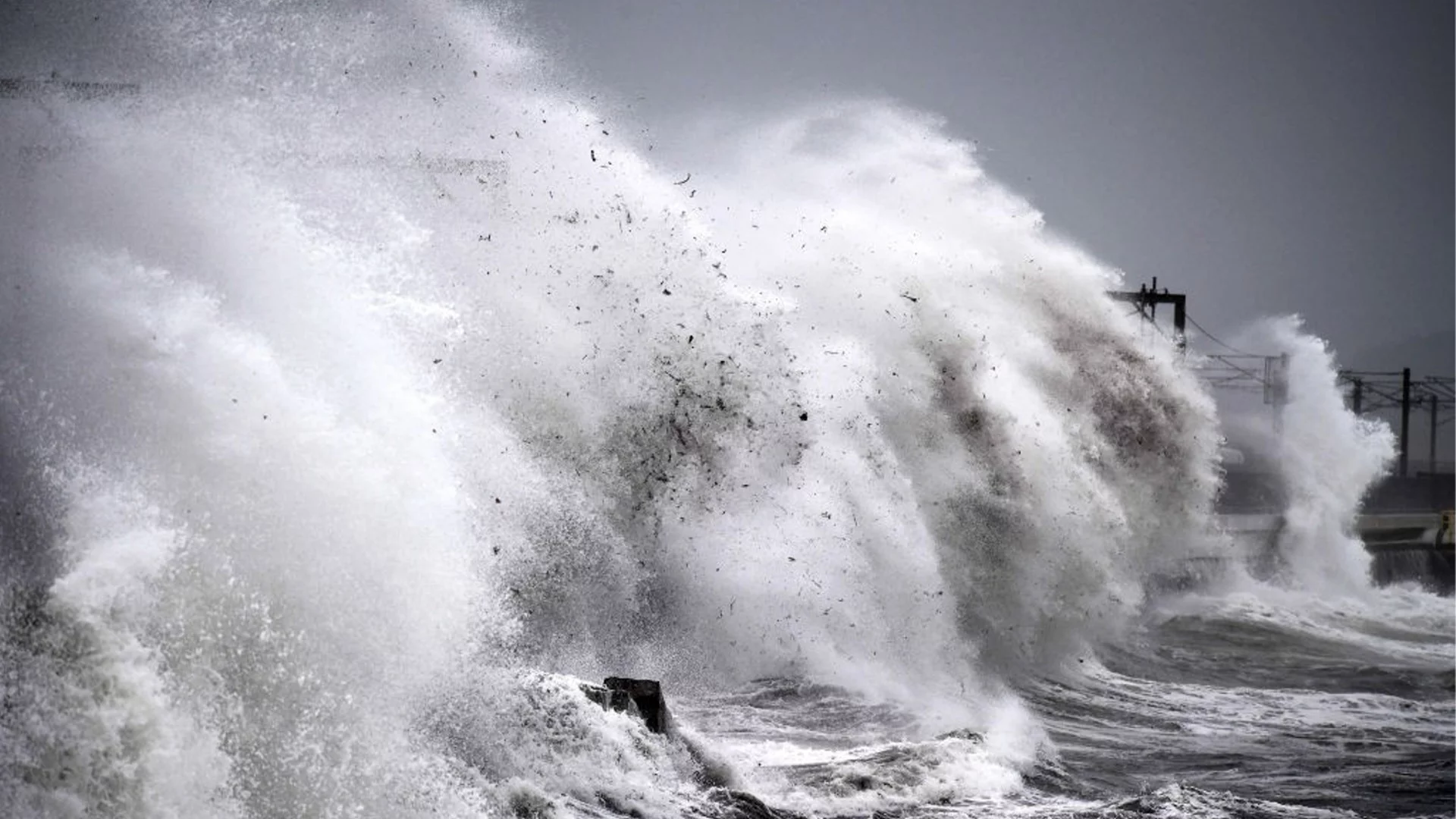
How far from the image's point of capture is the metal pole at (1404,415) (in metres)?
66.8

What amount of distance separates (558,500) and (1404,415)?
69.8 meters

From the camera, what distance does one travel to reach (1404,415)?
70.5 meters

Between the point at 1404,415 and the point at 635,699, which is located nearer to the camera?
the point at 635,699

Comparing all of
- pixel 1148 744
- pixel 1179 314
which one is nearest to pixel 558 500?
pixel 1148 744

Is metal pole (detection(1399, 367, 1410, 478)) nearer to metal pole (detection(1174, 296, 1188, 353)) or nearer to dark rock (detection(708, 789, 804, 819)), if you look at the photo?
metal pole (detection(1174, 296, 1188, 353))

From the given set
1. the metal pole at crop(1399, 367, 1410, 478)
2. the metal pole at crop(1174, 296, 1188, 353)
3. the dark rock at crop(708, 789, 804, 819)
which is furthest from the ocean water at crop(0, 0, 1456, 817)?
the metal pole at crop(1399, 367, 1410, 478)

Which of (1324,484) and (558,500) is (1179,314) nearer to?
(1324,484)

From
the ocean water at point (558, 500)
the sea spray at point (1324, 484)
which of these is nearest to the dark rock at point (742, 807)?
the ocean water at point (558, 500)

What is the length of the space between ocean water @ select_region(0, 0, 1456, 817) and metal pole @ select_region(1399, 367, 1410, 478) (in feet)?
169

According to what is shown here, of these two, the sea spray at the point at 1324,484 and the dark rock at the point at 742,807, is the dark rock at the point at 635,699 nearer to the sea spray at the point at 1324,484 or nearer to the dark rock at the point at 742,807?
the dark rock at the point at 742,807

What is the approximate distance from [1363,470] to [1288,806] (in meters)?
28.9

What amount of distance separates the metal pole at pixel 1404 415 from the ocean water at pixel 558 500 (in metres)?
51.4

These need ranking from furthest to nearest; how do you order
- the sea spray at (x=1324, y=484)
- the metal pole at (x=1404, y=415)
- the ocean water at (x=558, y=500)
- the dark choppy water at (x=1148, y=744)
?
the metal pole at (x=1404, y=415) < the sea spray at (x=1324, y=484) < the dark choppy water at (x=1148, y=744) < the ocean water at (x=558, y=500)

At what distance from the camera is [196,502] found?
6.77 m
